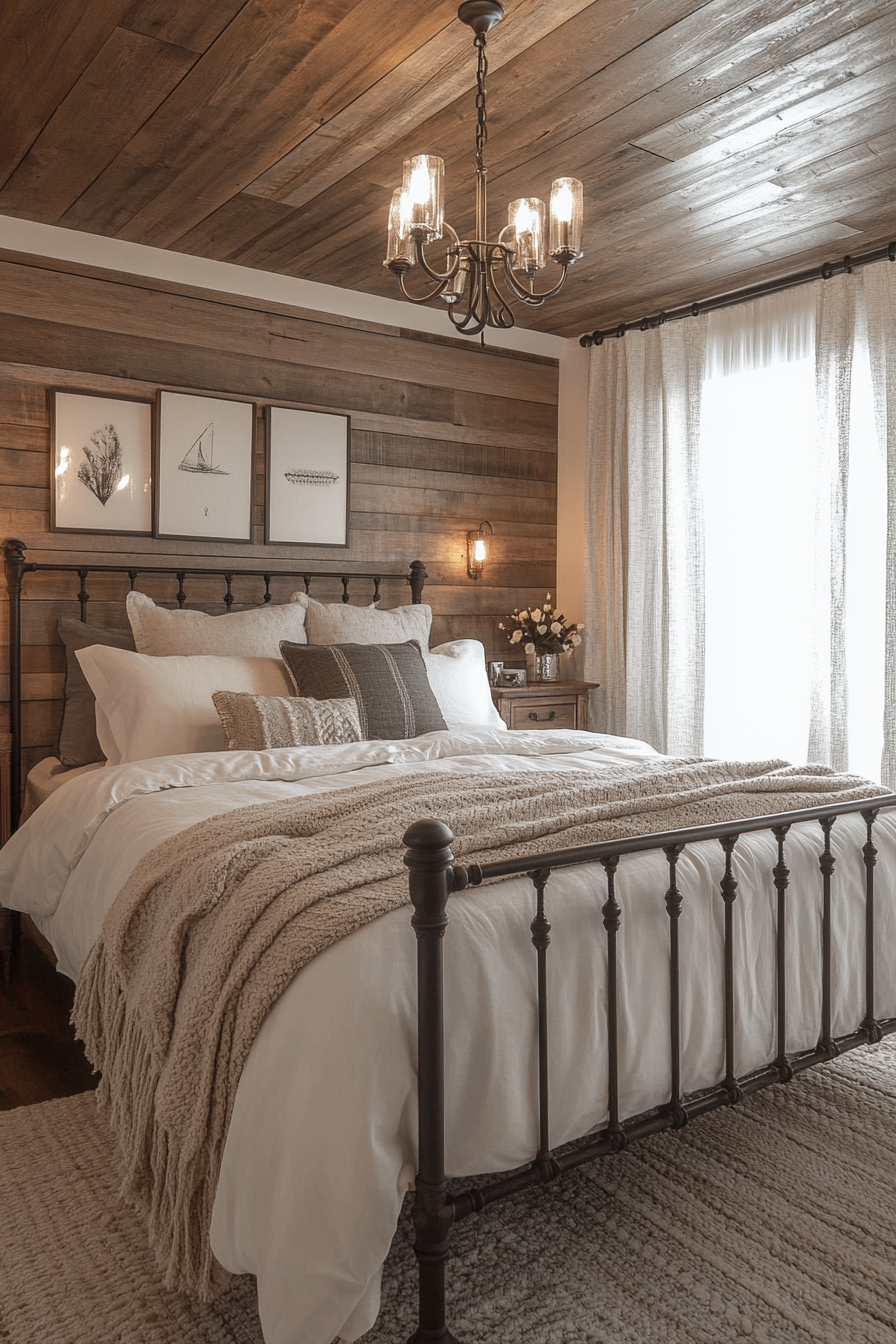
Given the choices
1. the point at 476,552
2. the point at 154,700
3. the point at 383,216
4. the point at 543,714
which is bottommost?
the point at 543,714

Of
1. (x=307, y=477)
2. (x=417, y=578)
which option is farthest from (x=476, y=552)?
(x=307, y=477)

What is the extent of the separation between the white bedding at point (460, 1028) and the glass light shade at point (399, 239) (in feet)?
4.23

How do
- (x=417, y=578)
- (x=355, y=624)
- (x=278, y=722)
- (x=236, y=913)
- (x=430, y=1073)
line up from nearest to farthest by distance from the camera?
(x=430, y=1073) < (x=236, y=913) < (x=278, y=722) < (x=355, y=624) < (x=417, y=578)

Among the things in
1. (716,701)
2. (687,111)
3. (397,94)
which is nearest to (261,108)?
(397,94)

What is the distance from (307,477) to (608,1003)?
2803mm

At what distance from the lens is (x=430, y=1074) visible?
1414mm

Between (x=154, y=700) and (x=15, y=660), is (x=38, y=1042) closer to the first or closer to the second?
(x=154, y=700)

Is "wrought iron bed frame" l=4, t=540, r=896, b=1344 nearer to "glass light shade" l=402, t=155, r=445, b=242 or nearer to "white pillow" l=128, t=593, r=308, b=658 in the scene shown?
"glass light shade" l=402, t=155, r=445, b=242

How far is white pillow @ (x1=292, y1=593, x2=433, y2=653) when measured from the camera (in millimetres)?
3539

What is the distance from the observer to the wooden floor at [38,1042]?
7.89 ft

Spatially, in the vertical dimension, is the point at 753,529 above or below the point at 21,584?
above

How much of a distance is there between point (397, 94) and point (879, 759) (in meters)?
2.64

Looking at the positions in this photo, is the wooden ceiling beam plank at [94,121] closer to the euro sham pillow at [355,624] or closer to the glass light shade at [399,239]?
the glass light shade at [399,239]

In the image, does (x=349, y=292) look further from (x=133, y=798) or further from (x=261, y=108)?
(x=133, y=798)
